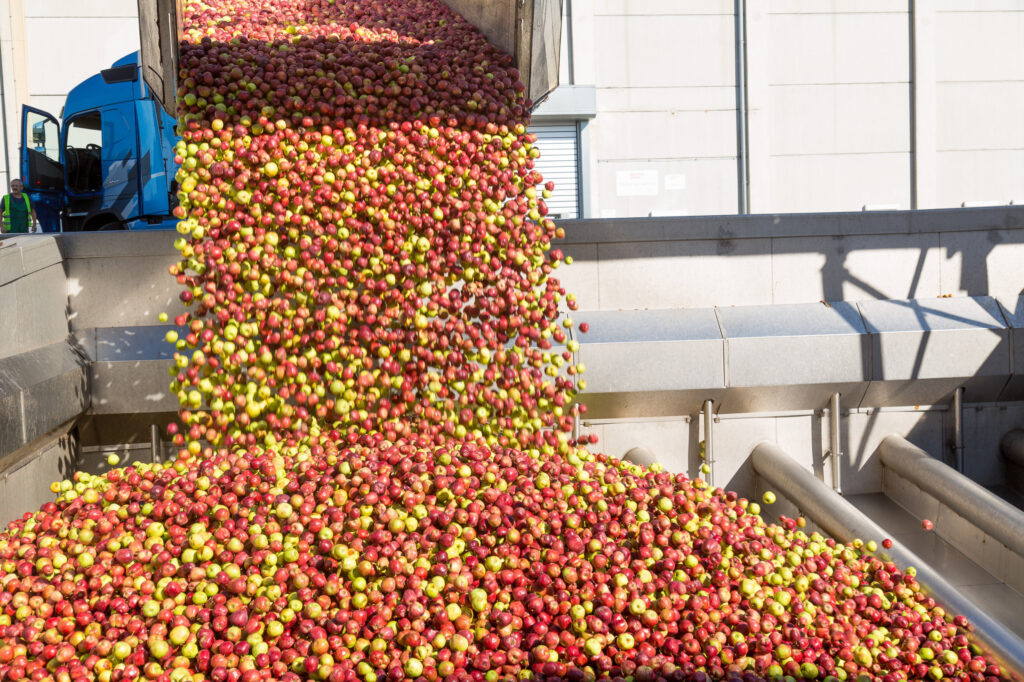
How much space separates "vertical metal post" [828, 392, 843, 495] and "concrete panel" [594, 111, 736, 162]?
35.9 ft

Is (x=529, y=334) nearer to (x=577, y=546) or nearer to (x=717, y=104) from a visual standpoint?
(x=577, y=546)

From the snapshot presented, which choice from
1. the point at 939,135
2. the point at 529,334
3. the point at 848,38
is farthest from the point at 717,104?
the point at 529,334

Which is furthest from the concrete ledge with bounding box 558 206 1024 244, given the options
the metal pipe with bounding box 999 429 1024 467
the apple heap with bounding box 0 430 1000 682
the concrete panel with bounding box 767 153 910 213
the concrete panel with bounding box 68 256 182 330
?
the concrete panel with bounding box 767 153 910 213

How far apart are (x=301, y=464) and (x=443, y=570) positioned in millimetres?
1201

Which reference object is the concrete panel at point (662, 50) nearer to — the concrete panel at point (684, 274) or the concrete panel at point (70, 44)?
the concrete panel at point (70, 44)

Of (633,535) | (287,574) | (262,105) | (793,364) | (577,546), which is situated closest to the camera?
(287,574)

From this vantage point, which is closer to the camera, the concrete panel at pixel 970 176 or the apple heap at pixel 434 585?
the apple heap at pixel 434 585

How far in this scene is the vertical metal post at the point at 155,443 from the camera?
210 inches

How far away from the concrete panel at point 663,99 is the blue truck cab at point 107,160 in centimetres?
880

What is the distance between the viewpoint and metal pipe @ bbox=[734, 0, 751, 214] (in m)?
15.7

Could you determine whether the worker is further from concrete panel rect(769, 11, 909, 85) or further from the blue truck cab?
concrete panel rect(769, 11, 909, 85)

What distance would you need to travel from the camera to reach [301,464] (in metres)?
4.09

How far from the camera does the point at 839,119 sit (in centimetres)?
1605

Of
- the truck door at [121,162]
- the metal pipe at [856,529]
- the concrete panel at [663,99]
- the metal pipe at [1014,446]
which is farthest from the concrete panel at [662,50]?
the metal pipe at [856,529]
